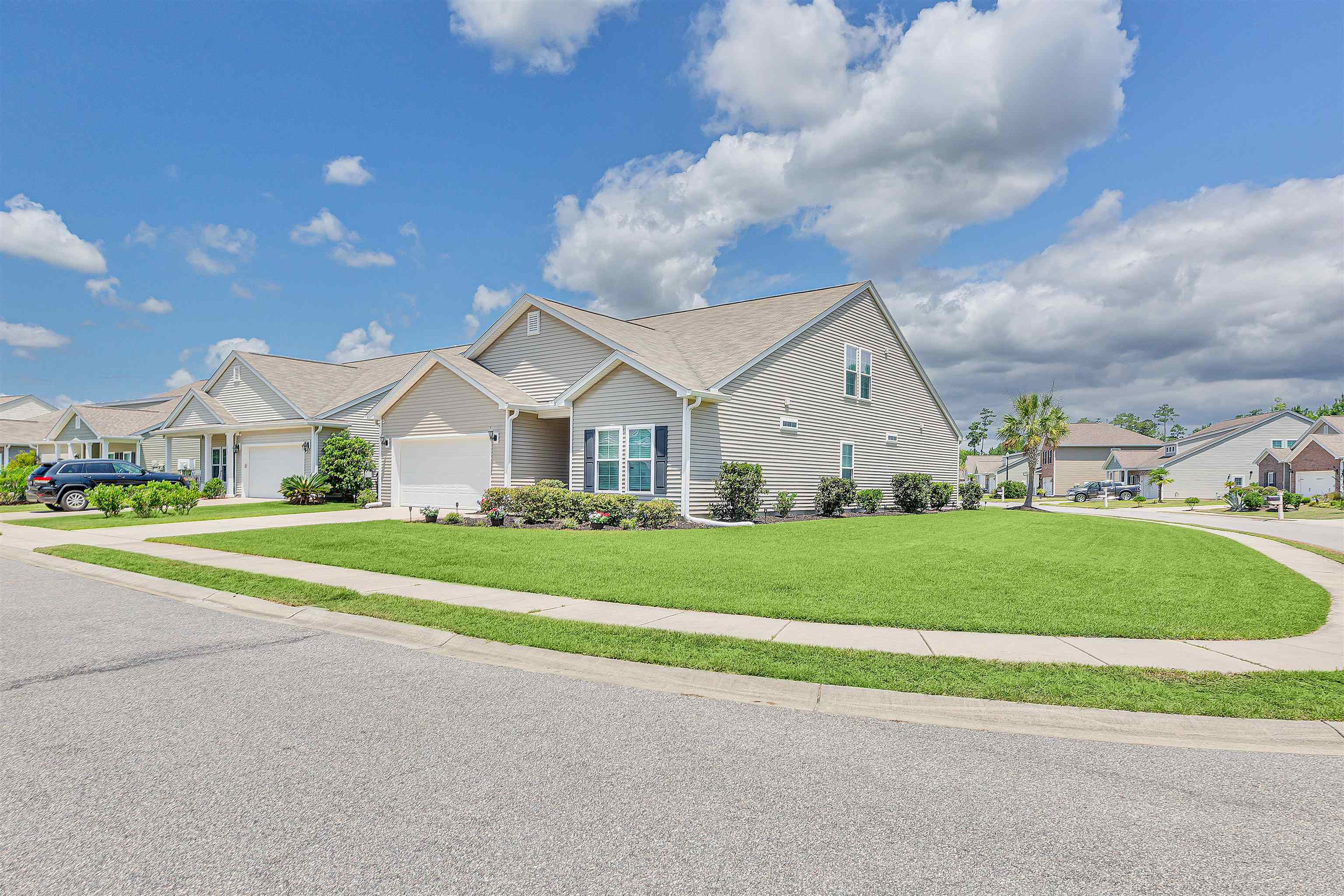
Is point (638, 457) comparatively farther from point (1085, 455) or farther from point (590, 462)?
point (1085, 455)

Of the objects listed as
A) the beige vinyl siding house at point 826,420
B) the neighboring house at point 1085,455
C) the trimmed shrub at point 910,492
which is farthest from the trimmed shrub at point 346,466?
the neighboring house at point 1085,455

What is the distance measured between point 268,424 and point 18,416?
175 feet

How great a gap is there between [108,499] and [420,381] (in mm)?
9189

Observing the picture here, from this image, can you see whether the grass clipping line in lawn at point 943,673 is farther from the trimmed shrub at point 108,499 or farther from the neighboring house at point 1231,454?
the neighboring house at point 1231,454

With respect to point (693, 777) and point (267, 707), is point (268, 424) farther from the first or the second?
point (693, 777)

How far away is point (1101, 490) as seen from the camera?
62.4 meters

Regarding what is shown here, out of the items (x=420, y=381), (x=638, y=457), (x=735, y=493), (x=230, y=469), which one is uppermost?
(x=420, y=381)

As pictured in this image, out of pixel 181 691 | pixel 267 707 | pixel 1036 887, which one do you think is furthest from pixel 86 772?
pixel 1036 887

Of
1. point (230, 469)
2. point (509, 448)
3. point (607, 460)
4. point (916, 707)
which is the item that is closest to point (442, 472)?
point (509, 448)

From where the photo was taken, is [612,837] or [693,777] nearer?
[612,837]

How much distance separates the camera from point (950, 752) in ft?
14.0

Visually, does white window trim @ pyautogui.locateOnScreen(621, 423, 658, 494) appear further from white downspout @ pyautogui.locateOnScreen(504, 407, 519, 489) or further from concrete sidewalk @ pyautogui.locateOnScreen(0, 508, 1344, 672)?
concrete sidewalk @ pyautogui.locateOnScreen(0, 508, 1344, 672)

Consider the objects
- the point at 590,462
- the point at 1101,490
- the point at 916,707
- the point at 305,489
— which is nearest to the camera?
the point at 916,707

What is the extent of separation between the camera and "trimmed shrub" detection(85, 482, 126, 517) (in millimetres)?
20203
